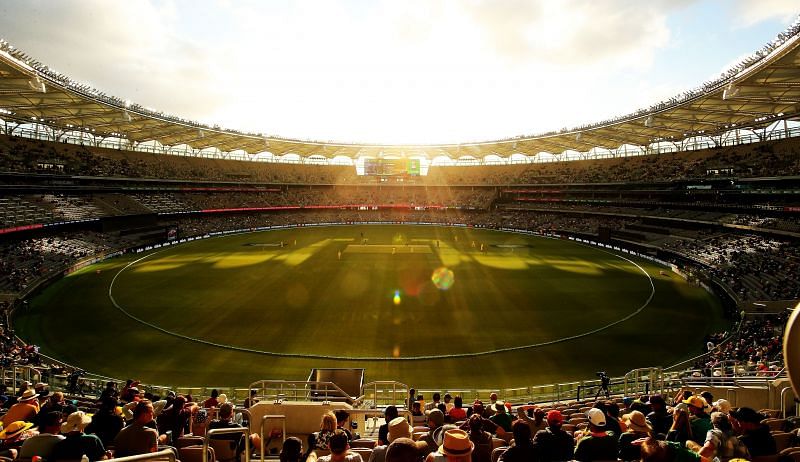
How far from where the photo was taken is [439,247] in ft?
186

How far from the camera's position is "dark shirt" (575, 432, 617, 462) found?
198 inches

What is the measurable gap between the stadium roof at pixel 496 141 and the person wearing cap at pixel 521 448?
1504 inches

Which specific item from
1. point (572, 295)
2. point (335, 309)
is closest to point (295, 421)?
point (335, 309)

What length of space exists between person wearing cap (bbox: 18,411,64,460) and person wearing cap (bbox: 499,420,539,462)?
5483mm

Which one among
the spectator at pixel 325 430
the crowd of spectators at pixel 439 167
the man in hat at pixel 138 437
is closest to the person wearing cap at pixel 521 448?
the spectator at pixel 325 430

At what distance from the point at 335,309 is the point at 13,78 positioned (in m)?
38.3

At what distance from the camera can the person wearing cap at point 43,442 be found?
16.8 feet

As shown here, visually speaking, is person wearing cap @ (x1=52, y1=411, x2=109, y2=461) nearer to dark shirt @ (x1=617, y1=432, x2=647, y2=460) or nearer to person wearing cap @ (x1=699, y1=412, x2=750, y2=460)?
dark shirt @ (x1=617, y1=432, x2=647, y2=460)

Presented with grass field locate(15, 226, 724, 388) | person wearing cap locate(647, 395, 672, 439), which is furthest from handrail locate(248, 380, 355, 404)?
person wearing cap locate(647, 395, 672, 439)

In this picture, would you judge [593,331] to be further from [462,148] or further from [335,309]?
[462,148]

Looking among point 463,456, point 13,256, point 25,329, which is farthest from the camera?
point 13,256

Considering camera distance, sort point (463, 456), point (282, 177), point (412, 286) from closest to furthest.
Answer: point (463, 456)
point (412, 286)
point (282, 177)

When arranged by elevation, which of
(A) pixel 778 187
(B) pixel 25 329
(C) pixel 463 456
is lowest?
(B) pixel 25 329

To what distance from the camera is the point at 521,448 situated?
467cm
